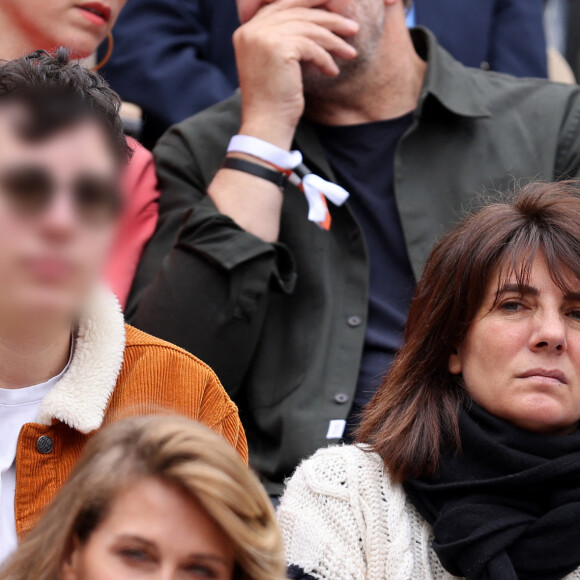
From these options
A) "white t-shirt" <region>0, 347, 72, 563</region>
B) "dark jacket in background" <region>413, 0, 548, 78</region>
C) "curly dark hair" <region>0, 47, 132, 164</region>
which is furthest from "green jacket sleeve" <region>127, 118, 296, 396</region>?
"dark jacket in background" <region>413, 0, 548, 78</region>

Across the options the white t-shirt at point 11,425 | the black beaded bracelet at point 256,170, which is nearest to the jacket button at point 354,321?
the black beaded bracelet at point 256,170

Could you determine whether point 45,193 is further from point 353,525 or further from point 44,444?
point 353,525

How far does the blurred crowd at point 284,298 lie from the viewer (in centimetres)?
140

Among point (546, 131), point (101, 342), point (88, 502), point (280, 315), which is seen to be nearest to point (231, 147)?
point (280, 315)

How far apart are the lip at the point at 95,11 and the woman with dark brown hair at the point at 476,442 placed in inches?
46.6

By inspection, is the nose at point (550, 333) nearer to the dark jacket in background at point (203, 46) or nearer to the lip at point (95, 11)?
the lip at point (95, 11)

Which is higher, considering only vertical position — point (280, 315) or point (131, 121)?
point (131, 121)

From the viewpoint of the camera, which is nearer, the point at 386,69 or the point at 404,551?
the point at 404,551

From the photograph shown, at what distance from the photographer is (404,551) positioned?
2.09 metres

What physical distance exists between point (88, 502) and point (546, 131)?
6.97ft

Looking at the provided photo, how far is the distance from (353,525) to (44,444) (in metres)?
0.66

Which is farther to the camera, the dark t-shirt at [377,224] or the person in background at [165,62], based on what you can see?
the person in background at [165,62]

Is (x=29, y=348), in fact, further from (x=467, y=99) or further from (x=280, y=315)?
(x=467, y=99)

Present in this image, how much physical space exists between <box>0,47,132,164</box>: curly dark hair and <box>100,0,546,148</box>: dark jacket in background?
184 centimetres
